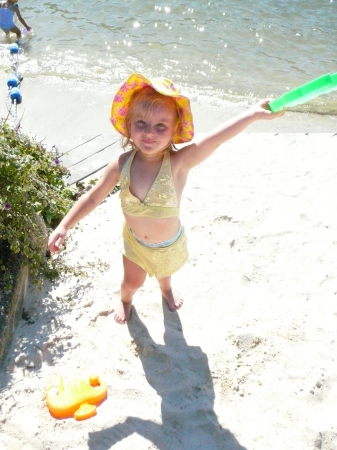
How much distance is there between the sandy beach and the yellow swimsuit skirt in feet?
1.40

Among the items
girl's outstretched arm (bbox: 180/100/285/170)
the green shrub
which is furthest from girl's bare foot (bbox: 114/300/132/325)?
girl's outstretched arm (bbox: 180/100/285/170)

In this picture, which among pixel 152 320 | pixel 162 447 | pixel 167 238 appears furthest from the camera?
pixel 152 320

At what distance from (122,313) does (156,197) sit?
2.72 feet

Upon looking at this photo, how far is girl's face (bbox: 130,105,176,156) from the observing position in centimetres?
228

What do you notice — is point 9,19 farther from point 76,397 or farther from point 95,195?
point 76,397

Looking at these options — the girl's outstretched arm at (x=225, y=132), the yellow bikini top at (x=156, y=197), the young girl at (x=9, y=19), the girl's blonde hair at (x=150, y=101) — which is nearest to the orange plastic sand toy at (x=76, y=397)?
the yellow bikini top at (x=156, y=197)

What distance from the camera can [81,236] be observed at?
354cm

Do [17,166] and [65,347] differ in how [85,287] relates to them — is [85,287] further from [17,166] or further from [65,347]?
[17,166]

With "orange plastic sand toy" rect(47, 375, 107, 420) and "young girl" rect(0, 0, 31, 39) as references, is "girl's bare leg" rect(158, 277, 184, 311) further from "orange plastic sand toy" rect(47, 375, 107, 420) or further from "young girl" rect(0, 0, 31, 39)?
"young girl" rect(0, 0, 31, 39)

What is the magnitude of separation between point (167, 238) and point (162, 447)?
102 centimetres

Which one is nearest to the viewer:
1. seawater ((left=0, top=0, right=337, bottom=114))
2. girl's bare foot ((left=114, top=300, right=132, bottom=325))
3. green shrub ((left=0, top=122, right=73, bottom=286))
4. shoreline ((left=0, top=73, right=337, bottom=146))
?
green shrub ((left=0, top=122, right=73, bottom=286))

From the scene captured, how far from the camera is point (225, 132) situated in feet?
7.77

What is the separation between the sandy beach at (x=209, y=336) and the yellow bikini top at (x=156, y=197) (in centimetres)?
78

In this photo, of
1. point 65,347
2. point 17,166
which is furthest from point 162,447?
point 17,166
